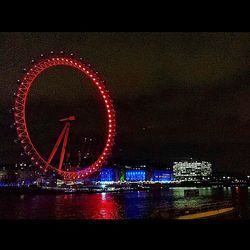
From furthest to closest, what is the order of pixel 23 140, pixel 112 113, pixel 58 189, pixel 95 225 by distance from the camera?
pixel 58 189, pixel 112 113, pixel 23 140, pixel 95 225

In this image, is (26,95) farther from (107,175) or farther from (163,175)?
(163,175)

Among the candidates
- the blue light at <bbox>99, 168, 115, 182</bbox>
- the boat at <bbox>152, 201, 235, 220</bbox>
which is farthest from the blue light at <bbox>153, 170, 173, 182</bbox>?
the boat at <bbox>152, 201, 235, 220</bbox>

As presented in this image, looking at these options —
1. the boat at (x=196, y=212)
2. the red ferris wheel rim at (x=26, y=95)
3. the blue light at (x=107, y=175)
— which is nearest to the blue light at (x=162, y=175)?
the blue light at (x=107, y=175)

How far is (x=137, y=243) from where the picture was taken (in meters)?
3.37

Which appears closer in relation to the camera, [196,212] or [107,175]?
[196,212]

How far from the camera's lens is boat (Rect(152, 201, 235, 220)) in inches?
432

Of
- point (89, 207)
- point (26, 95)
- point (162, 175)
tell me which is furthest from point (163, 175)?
point (26, 95)

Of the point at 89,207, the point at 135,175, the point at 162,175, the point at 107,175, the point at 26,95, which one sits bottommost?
the point at 89,207

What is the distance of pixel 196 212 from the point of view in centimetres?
1248

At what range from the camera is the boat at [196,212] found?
36.0ft
